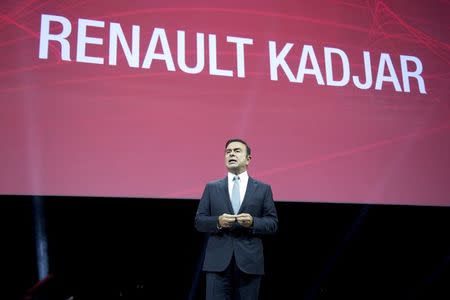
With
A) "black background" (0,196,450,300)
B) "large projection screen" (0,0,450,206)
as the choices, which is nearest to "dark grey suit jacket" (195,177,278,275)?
"large projection screen" (0,0,450,206)

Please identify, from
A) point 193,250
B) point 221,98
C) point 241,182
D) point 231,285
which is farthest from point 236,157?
point 193,250

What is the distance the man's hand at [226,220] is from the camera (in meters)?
2.20

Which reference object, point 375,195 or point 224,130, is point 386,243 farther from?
point 224,130

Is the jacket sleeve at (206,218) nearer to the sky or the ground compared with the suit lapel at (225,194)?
nearer to the ground

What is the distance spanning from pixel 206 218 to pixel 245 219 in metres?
0.22

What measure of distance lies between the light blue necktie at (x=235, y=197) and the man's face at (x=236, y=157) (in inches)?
1.9

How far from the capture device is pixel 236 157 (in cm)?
245

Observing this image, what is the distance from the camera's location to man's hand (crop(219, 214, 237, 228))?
7.22ft

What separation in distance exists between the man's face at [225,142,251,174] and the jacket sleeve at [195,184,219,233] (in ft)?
0.50

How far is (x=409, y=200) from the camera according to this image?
3352 mm

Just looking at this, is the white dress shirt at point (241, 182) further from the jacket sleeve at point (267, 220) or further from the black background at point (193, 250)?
the black background at point (193, 250)

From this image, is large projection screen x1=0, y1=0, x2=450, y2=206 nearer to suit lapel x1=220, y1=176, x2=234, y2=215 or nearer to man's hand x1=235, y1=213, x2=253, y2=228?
suit lapel x1=220, y1=176, x2=234, y2=215

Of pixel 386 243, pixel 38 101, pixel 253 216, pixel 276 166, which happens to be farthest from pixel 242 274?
pixel 386 243

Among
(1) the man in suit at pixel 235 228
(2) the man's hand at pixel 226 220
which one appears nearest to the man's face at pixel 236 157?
(1) the man in suit at pixel 235 228
